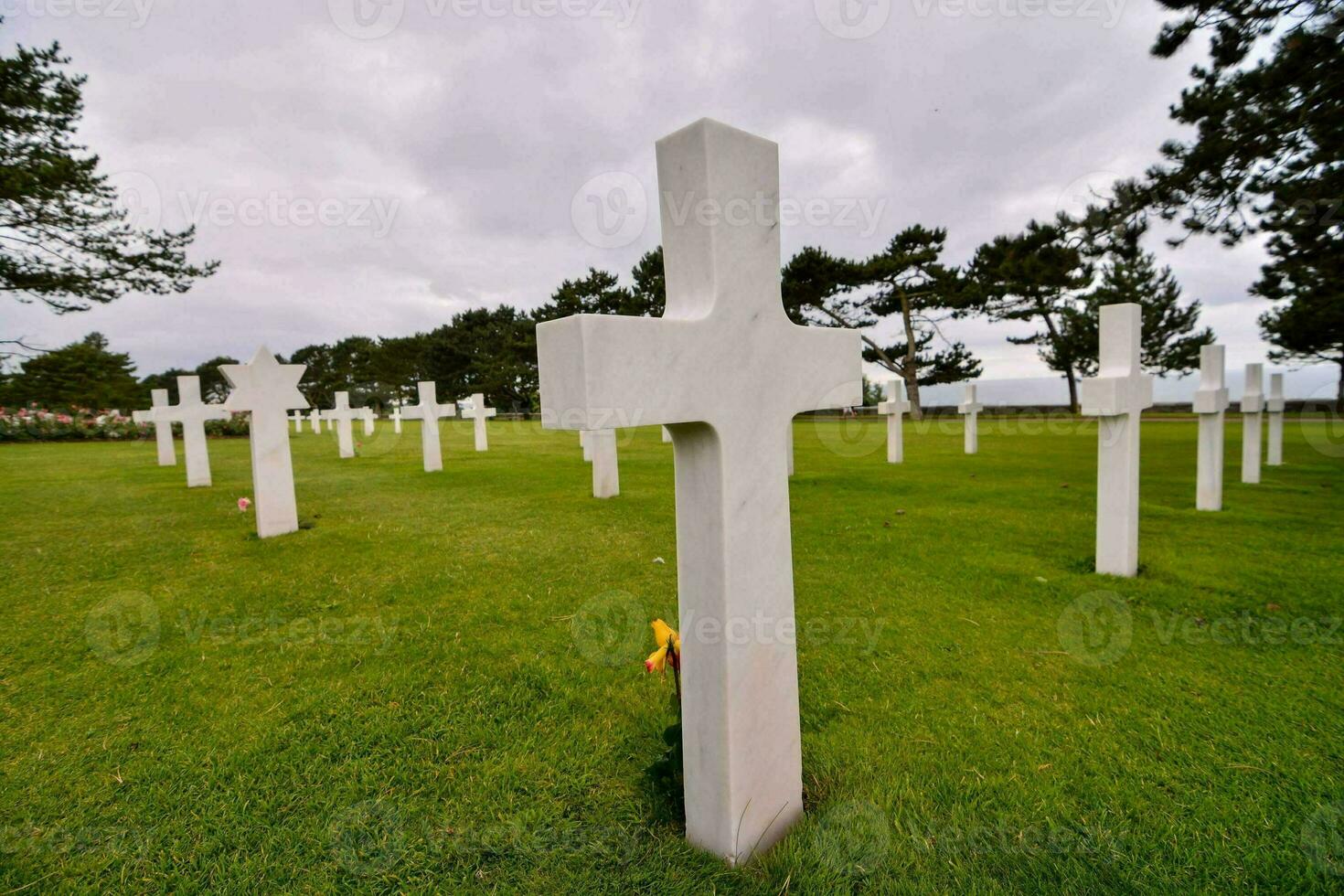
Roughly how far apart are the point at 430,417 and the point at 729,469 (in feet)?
36.1

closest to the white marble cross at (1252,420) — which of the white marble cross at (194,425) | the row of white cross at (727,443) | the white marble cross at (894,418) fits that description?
the white marble cross at (894,418)

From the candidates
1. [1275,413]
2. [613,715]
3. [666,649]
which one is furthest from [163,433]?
[1275,413]

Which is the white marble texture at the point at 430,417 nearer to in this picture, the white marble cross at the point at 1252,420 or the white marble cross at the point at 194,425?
the white marble cross at the point at 194,425

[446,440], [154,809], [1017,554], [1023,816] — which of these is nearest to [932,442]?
[1017,554]

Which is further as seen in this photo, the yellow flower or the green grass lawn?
the yellow flower

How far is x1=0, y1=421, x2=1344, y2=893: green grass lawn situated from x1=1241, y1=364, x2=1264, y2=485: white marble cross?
A: 12.0 feet

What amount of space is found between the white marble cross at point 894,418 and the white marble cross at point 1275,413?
457 cm

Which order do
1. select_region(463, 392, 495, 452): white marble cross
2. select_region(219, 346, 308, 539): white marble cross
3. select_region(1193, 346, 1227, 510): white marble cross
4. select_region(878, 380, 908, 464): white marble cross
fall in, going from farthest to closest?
1. select_region(463, 392, 495, 452): white marble cross
2. select_region(878, 380, 908, 464): white marble cross
3. select_region(1193, 346, 1227, 510): white marble cross
4. select_region(219, 346, 308, 539): white marble cross

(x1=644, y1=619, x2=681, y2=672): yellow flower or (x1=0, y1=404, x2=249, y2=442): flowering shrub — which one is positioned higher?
(x1=0, y1=404, x2=249, y2=442): flowering shrub

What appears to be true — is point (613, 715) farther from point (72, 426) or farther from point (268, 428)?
point (72, 426)

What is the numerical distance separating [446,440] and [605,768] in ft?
61.4

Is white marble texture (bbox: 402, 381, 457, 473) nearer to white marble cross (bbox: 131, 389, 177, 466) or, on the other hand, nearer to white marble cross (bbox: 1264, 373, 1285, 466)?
white marble cross (bbox: 131, 389, 177, 466)

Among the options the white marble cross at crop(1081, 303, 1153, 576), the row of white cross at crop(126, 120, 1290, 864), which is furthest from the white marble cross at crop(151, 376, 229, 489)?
the white marble cross at crop(1081, 303, 1153, 576)

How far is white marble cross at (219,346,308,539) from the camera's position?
18.8 ft
